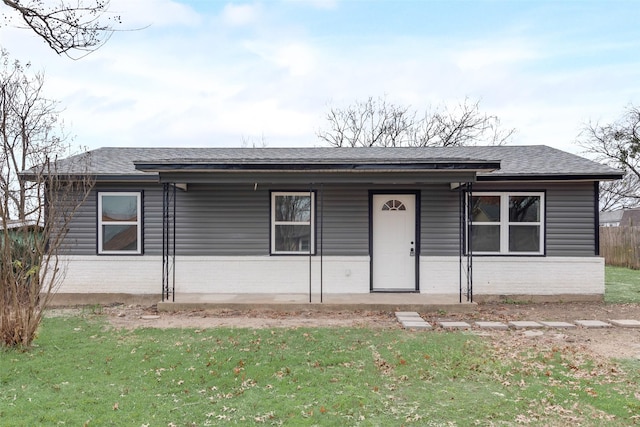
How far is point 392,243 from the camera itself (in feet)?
29.1

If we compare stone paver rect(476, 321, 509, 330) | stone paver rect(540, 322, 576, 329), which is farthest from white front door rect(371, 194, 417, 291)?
stone paver rect(540, 322, 576, 329)

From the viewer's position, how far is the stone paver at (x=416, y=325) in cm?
644

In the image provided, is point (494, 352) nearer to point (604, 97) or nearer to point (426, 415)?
point (426, 415)

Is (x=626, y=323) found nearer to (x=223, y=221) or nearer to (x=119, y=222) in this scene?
(x=223, y=221)

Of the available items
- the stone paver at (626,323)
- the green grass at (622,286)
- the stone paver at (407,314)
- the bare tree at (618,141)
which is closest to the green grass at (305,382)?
the stone paver at (407,314)

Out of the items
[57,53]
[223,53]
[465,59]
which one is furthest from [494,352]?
[465,59]

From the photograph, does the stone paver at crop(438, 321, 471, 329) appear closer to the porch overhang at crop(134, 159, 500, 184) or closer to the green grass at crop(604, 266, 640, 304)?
the porch overhang at crop(134, 159, 500, 184)

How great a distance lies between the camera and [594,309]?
25.9 feet

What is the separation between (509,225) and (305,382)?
20.3 ft

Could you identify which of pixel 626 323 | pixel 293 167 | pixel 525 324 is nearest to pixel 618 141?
pixel 626 323

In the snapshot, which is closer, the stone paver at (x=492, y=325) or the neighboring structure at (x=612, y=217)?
the stone paver at (x=492, y=325)

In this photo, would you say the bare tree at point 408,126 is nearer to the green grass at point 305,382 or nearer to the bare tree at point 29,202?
the bare tree at point 29,202

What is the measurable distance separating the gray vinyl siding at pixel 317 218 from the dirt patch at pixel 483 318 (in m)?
1.31

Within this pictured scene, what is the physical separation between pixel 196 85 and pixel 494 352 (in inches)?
623
